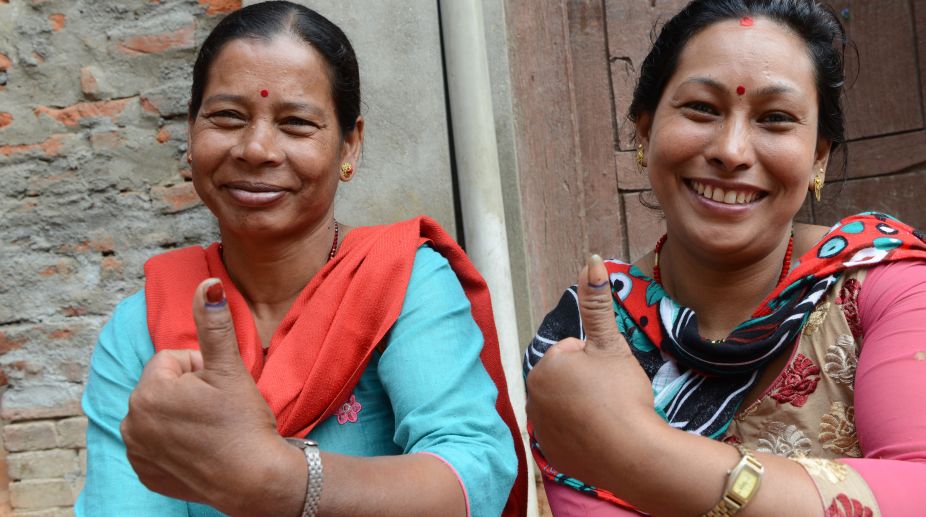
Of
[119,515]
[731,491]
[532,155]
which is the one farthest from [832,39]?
[119,515]

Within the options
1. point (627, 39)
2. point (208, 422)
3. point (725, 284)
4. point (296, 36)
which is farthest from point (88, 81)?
point (725, 284)

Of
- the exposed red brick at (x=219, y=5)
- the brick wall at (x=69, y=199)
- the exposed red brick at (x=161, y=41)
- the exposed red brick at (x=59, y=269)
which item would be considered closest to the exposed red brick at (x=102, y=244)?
the brick wall at (x=69, y=199)

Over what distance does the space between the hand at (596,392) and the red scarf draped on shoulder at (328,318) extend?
60 centimetres

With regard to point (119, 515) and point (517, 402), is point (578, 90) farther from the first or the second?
point (119, 515)

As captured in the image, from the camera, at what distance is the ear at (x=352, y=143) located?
7.00 ft

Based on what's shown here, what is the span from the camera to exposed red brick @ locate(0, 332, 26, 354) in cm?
322

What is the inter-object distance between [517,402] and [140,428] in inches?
69.3

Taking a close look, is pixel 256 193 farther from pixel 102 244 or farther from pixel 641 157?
pixel 102 244

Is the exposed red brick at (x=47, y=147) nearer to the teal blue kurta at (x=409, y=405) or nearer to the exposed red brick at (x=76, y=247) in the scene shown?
the exposed red brick at (x=76, y=247)

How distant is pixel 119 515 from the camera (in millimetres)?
1818

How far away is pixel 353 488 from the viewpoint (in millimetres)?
1493

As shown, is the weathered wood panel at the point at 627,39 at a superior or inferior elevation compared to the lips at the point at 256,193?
superior

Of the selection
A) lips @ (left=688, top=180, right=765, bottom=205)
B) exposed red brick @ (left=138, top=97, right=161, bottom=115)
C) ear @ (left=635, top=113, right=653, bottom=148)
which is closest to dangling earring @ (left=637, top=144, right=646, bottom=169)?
ear @ (left=635, top=113, right=653, bottom=148)

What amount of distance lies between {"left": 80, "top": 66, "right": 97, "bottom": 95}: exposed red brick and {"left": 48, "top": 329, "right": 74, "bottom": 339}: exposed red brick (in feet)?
2.72
